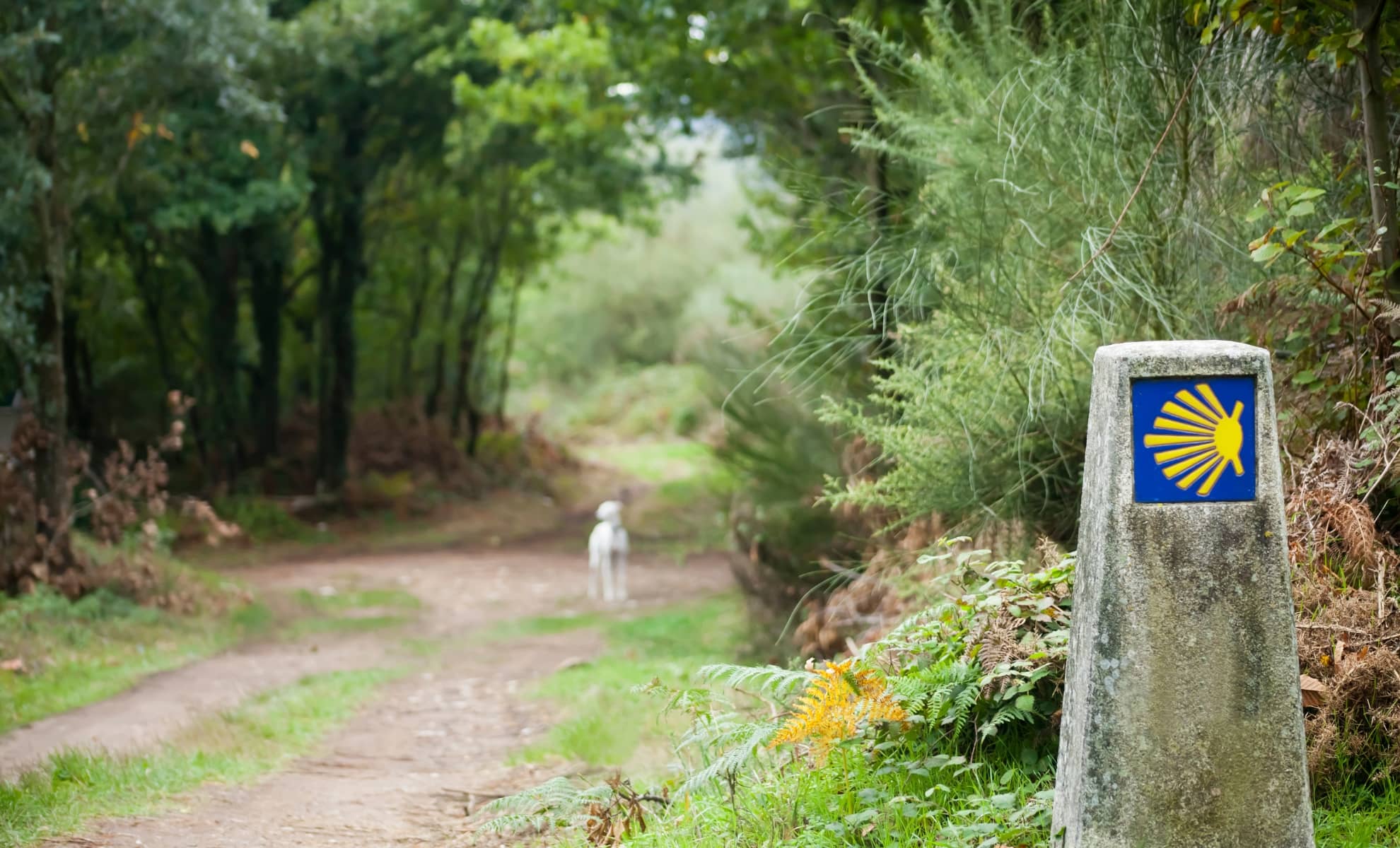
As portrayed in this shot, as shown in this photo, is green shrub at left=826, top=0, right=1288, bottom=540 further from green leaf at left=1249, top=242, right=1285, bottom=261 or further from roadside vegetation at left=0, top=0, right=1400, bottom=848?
green leaf at left=1249, top=242, right=1285, bottom=261

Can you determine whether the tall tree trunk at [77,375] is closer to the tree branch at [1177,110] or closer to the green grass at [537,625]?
the green grass at [537,625]

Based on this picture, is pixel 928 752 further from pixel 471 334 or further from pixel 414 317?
pixel 471 334

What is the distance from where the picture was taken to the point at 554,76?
53.8ft

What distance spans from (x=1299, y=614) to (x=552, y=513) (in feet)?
75.1

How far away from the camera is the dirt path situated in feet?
18.0

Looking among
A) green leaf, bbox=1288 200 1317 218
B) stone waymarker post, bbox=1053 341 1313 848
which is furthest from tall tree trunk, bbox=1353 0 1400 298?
stone waymarker post, bbox=1053 341 1313 848

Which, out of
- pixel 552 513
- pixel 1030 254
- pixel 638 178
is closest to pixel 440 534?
pixel 552 513

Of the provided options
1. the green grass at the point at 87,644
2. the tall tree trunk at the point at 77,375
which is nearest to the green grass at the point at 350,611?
the green grass at the point at 87,644

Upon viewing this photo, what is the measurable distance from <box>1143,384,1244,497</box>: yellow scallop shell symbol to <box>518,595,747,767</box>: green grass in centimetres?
264

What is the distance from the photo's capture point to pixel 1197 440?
338 cm

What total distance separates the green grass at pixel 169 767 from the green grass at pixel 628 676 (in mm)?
1554

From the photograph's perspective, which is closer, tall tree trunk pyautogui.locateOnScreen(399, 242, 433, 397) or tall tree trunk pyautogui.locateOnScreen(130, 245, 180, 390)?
tall tree trunk pyautogui.locateOnScreen(130, 245, 180, 390)

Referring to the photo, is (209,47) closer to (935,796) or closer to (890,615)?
(890,615)

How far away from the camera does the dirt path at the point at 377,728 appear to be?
548 cm
